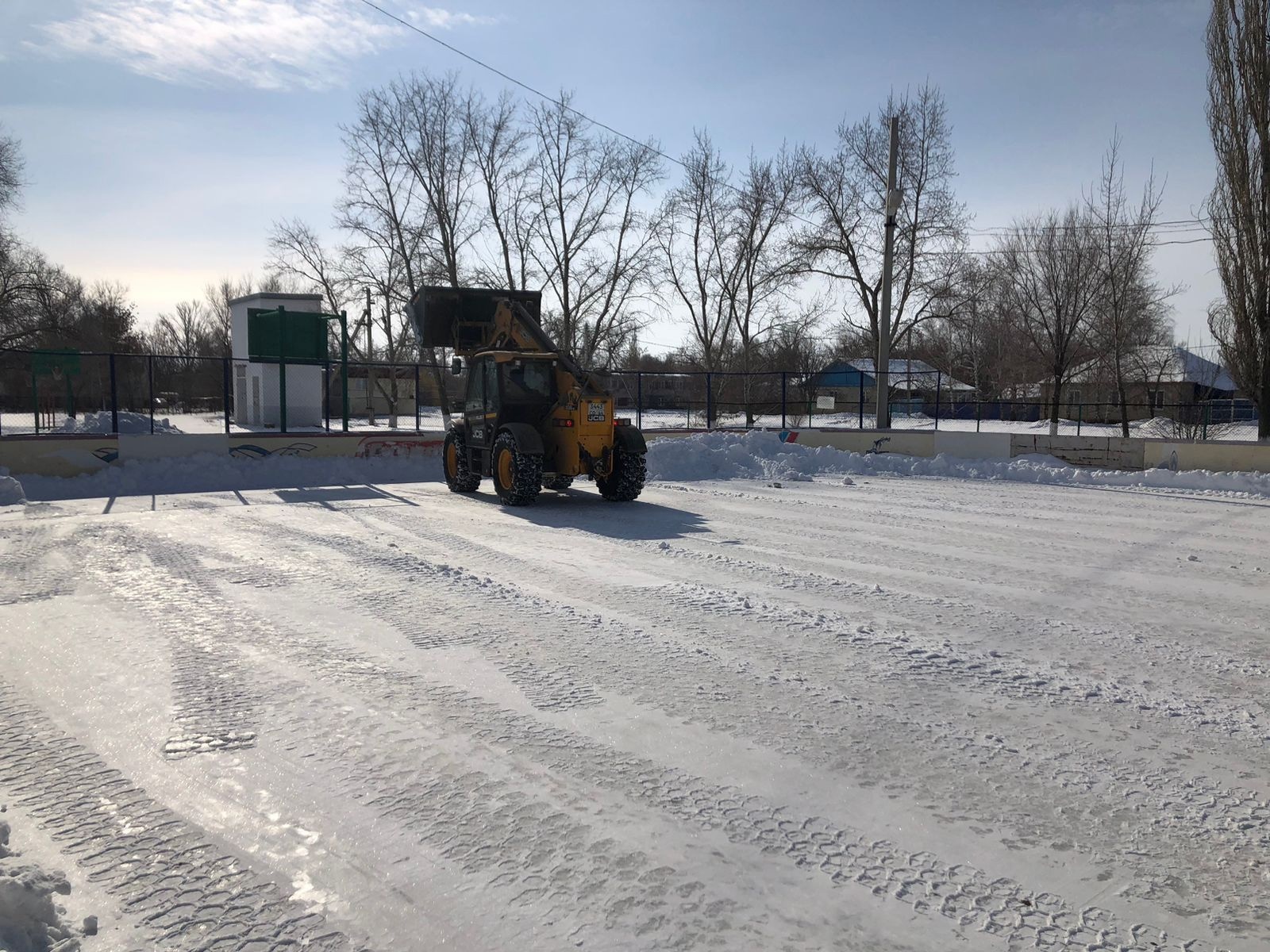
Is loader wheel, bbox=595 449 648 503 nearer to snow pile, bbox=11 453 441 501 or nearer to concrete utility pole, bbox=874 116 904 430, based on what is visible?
snow pile, bbox=11 453 441 501

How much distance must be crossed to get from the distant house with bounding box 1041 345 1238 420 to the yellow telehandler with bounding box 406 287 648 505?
99.3 feet

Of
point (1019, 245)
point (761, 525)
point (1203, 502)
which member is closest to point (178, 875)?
point (761, 525)

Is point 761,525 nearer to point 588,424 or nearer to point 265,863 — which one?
point 588,424

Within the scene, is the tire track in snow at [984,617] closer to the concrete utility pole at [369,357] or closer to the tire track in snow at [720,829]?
the tire track in snow at [720,829]

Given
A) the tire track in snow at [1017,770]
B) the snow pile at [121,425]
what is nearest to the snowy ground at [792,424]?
the snow pile at [121,425]

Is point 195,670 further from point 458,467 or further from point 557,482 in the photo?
point 458,467

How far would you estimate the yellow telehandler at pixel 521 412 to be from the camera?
12969 millimetres

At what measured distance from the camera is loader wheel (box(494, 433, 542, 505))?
41.1ft

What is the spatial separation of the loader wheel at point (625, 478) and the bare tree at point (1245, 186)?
1565 cm

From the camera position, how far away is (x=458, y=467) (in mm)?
14828

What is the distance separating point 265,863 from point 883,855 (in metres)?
2.24

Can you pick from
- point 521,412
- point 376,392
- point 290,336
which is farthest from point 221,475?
point 376,392

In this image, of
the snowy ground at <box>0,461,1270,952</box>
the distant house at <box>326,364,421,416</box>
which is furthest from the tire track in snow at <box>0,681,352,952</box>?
the distant house at <box>326,364,421,416</box>

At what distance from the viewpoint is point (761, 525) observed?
1088cm
